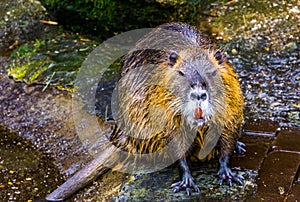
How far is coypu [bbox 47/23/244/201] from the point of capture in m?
2.82

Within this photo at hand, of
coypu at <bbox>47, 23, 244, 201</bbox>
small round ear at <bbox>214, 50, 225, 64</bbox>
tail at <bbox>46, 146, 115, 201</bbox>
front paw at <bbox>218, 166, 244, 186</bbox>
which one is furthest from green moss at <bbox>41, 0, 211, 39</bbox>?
front paw at <bbox>218, 166, 244, 186</bbox>

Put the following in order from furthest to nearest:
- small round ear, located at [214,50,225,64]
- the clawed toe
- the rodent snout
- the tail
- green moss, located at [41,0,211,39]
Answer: green moss, located at [41,0,211,39] → the tail → the clawed toe → small round ear, located at [214,50,225,64] → the rodent snout

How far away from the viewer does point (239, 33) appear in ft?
16.1

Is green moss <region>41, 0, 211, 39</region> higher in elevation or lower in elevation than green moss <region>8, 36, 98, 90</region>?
higher

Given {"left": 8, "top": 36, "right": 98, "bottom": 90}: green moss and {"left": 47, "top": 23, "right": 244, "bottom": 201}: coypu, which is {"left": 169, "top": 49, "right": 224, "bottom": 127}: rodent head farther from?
{"left": 8, "top": 36, "right": 98, "bottom": 90}: green moss

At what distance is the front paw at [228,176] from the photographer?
3084 mm

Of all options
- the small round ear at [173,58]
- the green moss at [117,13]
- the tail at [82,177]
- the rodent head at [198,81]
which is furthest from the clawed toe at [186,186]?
the green moss at [117,13]

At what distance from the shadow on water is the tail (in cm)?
17

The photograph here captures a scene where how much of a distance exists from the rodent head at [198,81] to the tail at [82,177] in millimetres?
781

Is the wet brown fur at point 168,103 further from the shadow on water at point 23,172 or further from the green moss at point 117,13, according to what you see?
the green moss at point 117,13

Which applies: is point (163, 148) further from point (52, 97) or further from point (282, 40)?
point (282, 40)

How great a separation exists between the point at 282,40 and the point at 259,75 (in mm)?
584

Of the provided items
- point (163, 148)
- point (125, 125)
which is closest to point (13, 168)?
point (125, 125)

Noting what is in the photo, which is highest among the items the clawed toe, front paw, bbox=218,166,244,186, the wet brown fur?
the wet brown fur
